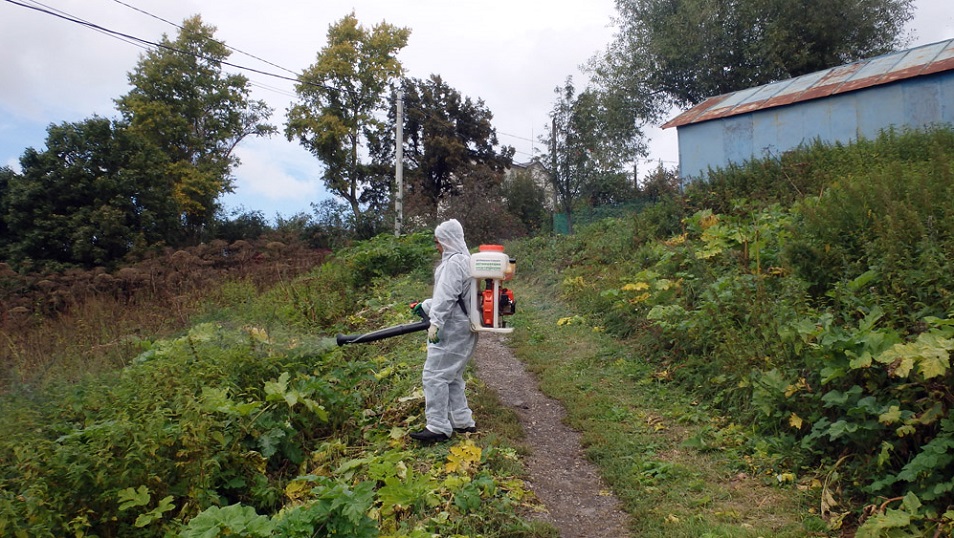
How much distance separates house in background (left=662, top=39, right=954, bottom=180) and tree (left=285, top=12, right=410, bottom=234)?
813 inches

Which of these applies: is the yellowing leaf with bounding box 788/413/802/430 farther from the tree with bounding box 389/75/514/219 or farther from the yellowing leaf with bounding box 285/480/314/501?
the tree with bounding box 389/75/514/219

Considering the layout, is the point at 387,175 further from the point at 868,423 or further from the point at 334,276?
the point at 868,423

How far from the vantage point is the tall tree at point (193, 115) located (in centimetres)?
3061

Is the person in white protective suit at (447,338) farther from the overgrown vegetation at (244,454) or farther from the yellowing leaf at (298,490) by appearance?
the yellowing leaf at (298,490)

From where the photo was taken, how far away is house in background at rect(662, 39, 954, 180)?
12.7 meters

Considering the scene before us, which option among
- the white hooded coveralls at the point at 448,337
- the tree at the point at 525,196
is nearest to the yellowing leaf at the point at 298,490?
the white hooded coveralls at the point at 448,337

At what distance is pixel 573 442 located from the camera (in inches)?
241

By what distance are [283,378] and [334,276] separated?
7.81 metres

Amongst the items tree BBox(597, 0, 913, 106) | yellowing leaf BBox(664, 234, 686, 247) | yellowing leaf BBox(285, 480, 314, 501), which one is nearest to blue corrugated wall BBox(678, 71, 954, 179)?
yellowing leaf BBox(664, 234, 686, 247)

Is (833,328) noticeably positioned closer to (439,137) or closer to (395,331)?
(395,331)

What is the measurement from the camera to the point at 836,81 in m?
14.4

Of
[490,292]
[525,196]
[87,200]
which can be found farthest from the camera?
[525,196]

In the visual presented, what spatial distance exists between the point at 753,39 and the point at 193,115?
25249mm

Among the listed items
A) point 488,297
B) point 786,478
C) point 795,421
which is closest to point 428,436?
point 488,297
